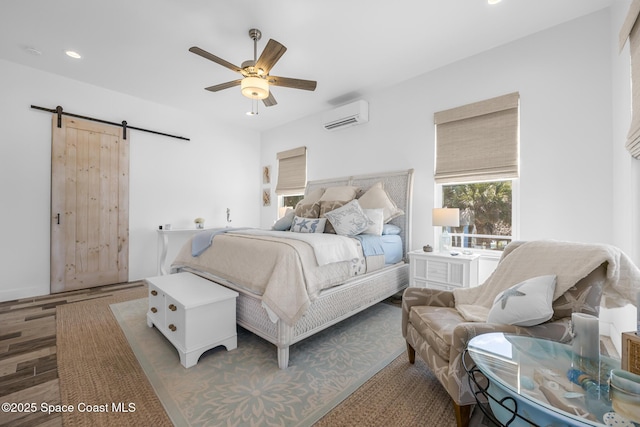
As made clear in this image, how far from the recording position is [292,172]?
17.0ft

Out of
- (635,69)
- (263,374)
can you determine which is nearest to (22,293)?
(263,374)

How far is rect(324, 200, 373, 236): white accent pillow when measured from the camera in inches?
113

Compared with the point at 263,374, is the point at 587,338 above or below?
above

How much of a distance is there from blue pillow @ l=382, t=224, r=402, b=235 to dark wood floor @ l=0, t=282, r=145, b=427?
3.00 metres

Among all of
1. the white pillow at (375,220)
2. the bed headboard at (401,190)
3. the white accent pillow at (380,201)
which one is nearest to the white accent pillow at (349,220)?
the white pillow at (375,220)

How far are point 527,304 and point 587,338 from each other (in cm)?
32

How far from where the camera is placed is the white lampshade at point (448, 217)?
278 cm

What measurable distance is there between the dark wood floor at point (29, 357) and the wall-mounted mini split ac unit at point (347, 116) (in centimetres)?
400

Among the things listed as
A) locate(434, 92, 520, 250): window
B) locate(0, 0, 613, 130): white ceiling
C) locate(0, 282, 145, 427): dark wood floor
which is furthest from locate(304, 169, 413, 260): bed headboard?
locate(0, 282, 145, 427): dark wood floor

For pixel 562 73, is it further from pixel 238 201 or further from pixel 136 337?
pixel 238 201

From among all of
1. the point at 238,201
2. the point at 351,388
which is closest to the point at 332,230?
the point at 351,388

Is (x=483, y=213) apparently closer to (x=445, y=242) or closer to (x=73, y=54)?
(x=445, y=242)

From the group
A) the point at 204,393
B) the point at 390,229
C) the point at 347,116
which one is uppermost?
the point at 347,116

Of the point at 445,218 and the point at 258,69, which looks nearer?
the point at 258,69
